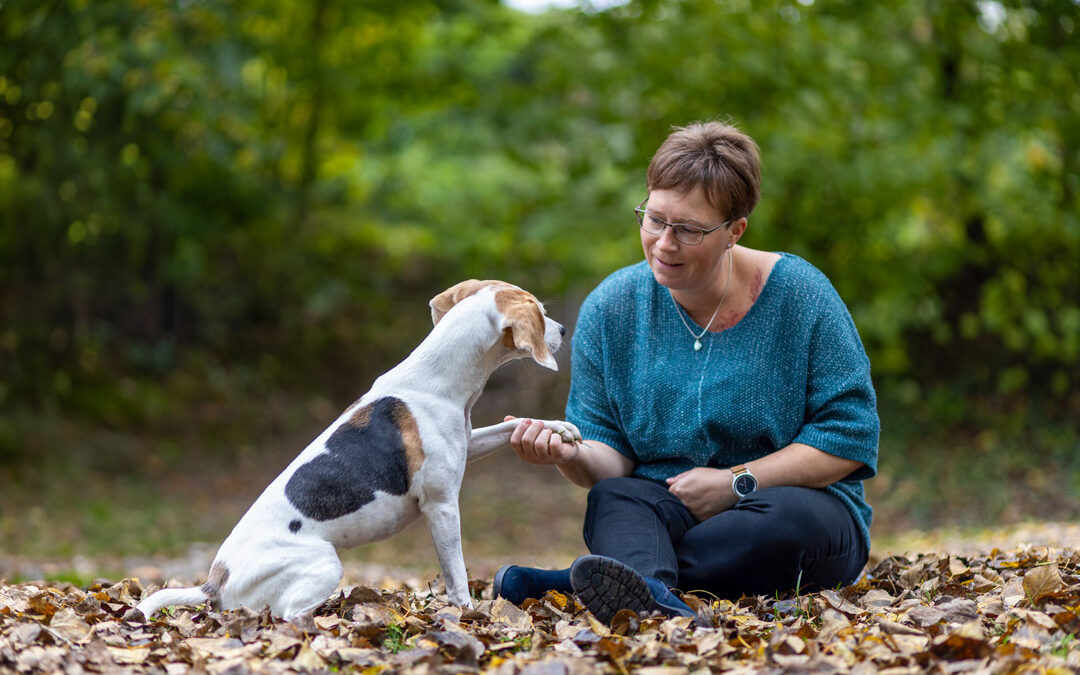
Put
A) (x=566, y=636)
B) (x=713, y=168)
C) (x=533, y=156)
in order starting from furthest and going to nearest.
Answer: (x=533, y=156) < (x=713, y=168) < (x=566, y=636)

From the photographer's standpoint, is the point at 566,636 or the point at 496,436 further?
the point at 496,436

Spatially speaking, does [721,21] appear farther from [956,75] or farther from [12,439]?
[12,439]

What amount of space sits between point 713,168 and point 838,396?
1061mm

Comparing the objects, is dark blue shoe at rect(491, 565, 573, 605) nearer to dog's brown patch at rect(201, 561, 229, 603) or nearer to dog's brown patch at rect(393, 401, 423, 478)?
dog's brown patch at rect(393, 401, 423, 478)

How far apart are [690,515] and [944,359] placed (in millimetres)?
9433

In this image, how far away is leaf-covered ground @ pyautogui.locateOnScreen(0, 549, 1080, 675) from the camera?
9.96 feet

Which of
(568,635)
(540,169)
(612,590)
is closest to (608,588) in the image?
(612,590)

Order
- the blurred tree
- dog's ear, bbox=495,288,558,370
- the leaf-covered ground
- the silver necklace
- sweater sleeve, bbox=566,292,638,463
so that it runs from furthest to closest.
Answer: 1. the blurred tree
2. sweater sleeve, bbox=566,292,638,463
3. the silver necklace
4. dog's ear, bbox=495,288,558,370
5. the leaf-covered ground

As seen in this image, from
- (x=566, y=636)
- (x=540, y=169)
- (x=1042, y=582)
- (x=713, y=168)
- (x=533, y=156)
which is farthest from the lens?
(x=533, y=156)

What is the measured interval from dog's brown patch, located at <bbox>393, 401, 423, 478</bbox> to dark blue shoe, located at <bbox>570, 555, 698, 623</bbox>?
68 centimetres

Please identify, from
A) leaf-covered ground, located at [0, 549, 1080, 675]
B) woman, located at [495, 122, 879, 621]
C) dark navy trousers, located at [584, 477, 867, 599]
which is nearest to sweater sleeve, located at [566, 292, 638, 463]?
woman, located at [495, 122, 879, 621]

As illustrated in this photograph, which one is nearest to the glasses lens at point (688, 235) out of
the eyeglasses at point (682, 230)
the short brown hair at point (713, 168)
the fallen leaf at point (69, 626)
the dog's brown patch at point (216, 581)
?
the eyeglasses at point (682, 230)

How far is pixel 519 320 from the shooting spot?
12.1 feet

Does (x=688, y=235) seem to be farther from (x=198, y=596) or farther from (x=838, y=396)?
(x=198, y=596)
